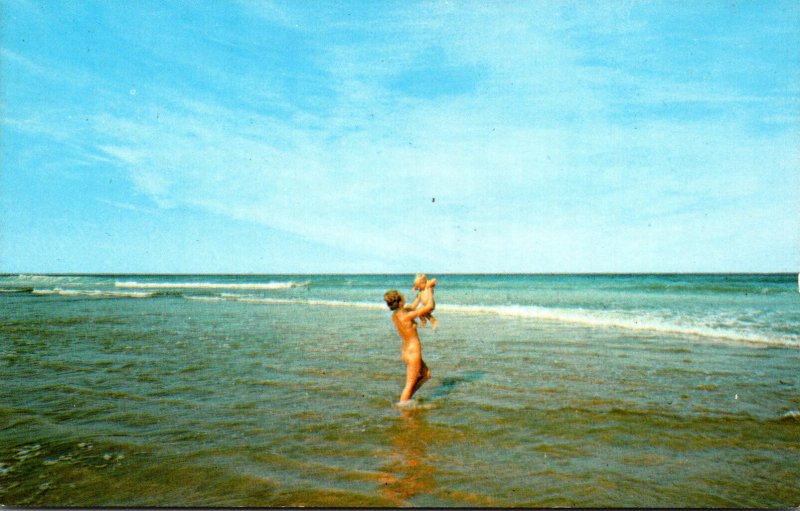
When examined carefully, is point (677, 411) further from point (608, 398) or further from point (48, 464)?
point (48, 464)

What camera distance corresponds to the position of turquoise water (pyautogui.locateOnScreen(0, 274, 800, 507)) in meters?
3.89

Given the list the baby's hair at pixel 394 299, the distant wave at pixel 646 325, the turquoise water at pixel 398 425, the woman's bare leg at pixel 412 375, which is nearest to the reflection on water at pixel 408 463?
the turquoise water at pixel 398 425

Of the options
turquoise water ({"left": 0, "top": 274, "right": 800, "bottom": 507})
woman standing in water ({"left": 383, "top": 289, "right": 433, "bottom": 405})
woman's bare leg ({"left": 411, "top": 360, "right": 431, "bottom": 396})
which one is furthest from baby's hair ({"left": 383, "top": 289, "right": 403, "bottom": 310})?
turquoise water ({"left": 0, "top": 274, "right": 800, "bottom": 507})

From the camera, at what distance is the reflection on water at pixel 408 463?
384cm

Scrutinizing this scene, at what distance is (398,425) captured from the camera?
17.8 ft

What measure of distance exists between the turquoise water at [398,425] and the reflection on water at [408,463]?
0.8 inches

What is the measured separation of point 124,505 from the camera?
380cm

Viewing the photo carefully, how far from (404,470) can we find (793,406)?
5435mm

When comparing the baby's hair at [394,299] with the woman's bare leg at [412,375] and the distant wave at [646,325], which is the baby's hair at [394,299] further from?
the distant wave at [646,325]

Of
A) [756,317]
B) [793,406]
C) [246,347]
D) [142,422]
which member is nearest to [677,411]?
[793,406]

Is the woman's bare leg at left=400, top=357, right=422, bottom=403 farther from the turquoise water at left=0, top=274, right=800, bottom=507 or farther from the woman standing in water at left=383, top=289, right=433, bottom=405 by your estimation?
the turquoise water at left=0, top=274, right=800, bottom=507

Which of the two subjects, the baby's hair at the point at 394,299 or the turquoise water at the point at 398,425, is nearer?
the turquoise water at the point at 398,425

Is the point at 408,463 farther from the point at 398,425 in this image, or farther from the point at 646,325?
the point at 646,325

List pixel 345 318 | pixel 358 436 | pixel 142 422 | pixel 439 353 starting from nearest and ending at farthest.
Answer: pixel 358 436 < pixel 142 422 < pixel 439 353 < pixel 345 318
